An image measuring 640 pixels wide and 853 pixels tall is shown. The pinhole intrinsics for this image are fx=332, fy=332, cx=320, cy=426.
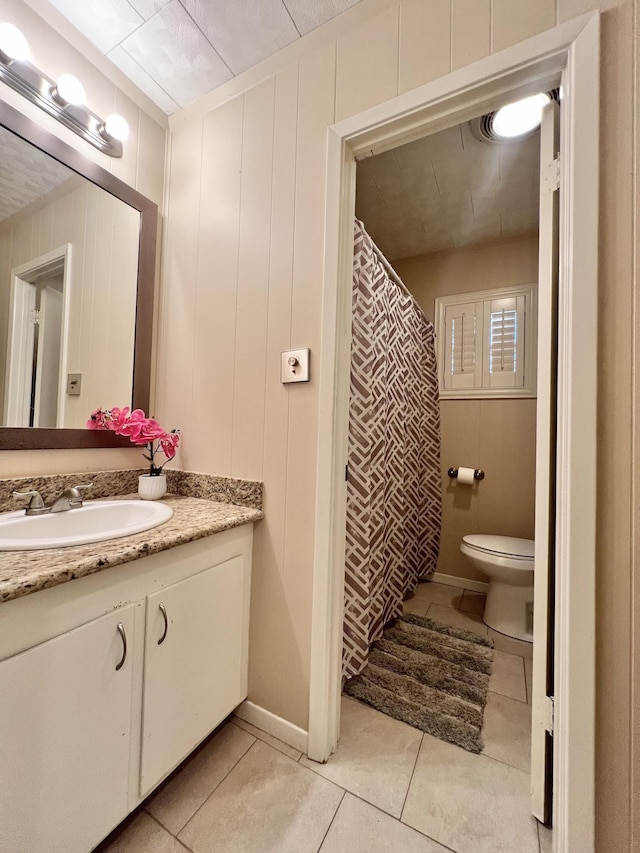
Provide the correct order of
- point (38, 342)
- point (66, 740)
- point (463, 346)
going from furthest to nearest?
point (463, 346), point (38, 342), point (66, 740)

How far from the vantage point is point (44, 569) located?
2.04 feet

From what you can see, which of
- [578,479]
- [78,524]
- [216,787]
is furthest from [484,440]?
[78,524]

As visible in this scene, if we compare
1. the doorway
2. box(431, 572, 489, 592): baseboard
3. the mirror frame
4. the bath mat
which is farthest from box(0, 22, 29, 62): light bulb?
box(431, 572, 489, 592): baseboard

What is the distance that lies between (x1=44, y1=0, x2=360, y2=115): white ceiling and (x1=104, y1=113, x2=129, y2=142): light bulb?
0.22m

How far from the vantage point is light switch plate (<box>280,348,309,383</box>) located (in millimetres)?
1084

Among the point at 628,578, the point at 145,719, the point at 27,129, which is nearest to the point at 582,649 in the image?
the point at 628,578

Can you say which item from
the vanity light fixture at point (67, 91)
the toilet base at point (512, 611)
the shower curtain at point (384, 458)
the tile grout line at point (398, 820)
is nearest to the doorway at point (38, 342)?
the vanity light fixture at point (67, 91)

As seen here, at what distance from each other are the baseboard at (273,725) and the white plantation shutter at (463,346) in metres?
2.13

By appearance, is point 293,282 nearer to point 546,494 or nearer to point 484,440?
point 546,494

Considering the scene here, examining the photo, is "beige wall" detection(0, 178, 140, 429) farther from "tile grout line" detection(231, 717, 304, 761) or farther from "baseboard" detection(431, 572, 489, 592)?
"baseboard" detection(431, 572, 489, 592)

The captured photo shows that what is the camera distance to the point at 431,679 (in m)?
1.38

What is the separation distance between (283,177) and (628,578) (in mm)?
1536

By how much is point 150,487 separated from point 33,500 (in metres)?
0.34

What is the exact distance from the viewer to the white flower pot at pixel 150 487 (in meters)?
1.23
